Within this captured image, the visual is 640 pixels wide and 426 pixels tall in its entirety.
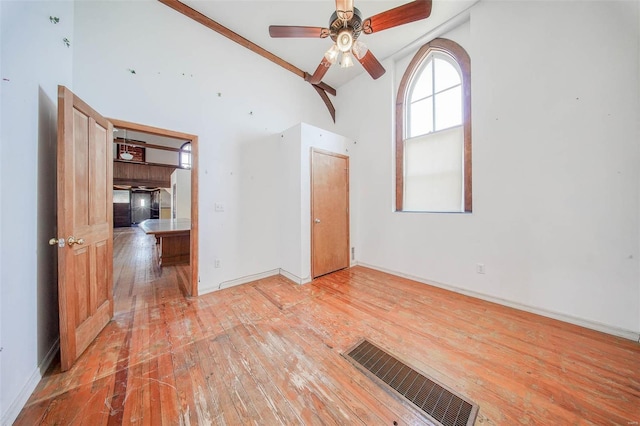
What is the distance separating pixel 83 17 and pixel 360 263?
474cm

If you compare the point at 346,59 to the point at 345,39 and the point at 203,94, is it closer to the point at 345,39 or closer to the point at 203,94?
the point at 345,39

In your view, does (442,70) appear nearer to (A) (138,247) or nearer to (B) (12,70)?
(B) (12,70)

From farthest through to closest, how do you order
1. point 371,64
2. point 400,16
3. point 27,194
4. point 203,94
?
1. point 203,94
2. point 371,64
3. point 400,16
4. point 27,194

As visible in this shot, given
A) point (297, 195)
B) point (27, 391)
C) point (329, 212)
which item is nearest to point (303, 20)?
point (297, 195)

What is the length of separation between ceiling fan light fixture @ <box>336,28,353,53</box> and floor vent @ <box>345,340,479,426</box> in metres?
2.73

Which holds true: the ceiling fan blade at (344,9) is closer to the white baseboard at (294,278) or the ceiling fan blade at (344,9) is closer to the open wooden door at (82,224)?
the open wooden door at (82,224)

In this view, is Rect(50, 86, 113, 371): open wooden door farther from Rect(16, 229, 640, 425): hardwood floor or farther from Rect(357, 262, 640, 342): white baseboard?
Rect(357, 262, 640, 342): white baseboard

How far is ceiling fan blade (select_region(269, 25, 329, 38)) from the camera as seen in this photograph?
81.0 inches

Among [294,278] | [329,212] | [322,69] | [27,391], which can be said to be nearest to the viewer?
[27,391]

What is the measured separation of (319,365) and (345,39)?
Result: 281 centimetres

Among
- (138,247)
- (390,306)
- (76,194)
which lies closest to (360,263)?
(390,306)

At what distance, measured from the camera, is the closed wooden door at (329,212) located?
11.0 ft

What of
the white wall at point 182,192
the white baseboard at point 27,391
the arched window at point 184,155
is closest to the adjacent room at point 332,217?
the white baseboard at point 27,391

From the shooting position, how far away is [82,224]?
5.70 ft
